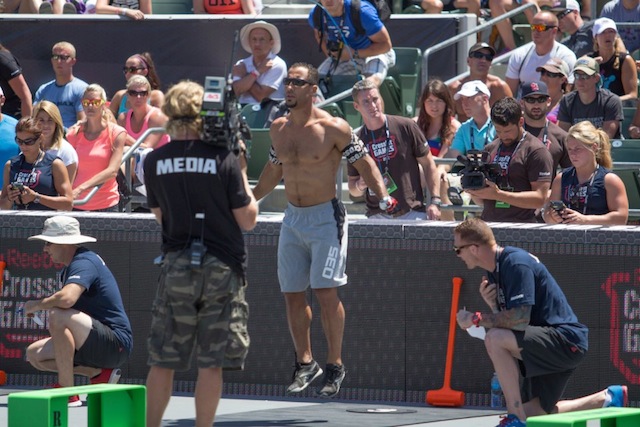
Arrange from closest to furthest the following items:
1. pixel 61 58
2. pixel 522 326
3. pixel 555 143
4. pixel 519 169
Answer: pixel 522 326 < pixel 519 169 < pixel 555 143 < pixel 61 58

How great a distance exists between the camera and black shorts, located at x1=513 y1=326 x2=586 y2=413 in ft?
27.1

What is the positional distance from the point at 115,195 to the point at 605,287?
460 cm

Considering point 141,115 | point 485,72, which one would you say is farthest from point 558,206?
point 141,115

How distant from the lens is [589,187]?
9.60 meters

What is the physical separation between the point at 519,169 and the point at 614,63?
3764 mm

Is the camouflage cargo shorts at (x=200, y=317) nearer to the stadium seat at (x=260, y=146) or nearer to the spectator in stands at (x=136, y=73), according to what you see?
the stadium seat at (x=260, y=146)

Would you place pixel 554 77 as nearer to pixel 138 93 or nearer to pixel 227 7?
pixel 138 93

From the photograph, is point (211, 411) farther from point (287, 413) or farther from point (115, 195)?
point (115, 195)

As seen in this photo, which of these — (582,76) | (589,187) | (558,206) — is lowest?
(558,206)

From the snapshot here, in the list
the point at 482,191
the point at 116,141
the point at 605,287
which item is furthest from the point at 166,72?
the point at 605,287

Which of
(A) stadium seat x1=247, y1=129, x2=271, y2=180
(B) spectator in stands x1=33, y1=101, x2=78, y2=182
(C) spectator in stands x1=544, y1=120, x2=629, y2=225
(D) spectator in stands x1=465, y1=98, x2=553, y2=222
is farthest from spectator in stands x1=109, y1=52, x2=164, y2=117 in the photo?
(C) spectator in stands x1=544, y1=120, x2=629, y2=225

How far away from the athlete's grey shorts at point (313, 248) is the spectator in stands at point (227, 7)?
275 inches

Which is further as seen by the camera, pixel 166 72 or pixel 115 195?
pixel 166 72

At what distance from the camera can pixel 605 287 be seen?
9195 mm
